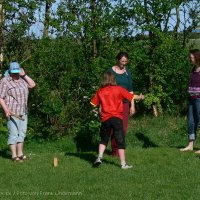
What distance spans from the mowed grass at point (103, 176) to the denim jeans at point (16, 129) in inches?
15.5

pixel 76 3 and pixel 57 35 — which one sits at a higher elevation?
pixel 76 3

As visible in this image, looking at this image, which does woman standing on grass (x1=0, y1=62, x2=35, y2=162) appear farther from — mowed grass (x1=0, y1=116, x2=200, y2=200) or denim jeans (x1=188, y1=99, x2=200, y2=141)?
denim jeans (x1=188, y1=99, x2=200, y2=141)

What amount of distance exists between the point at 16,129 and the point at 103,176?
82.0 inches

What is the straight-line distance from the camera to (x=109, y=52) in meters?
12.4

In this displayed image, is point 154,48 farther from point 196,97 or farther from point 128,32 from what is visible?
point 196,97

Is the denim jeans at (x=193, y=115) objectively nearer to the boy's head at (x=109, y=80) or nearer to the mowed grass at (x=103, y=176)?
the mowed grass at (x=103, y=176)

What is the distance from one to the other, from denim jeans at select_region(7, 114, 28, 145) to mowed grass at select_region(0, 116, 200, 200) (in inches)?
15.5

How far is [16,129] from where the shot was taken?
30.3 ft

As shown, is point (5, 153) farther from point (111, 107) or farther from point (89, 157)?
point (111, 107)

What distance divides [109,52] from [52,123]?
7.20ft

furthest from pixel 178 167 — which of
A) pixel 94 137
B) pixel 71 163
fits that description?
pixel 94 137

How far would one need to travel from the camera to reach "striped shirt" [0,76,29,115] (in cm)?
908

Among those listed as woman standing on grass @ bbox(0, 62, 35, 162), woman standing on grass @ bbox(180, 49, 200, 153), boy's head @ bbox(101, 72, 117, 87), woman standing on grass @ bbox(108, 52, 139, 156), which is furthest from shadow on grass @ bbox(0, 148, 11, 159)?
woman standing on grass @ bbox(180, 49, 200, 153)

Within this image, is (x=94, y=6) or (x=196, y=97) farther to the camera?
(x=94, y=6)
